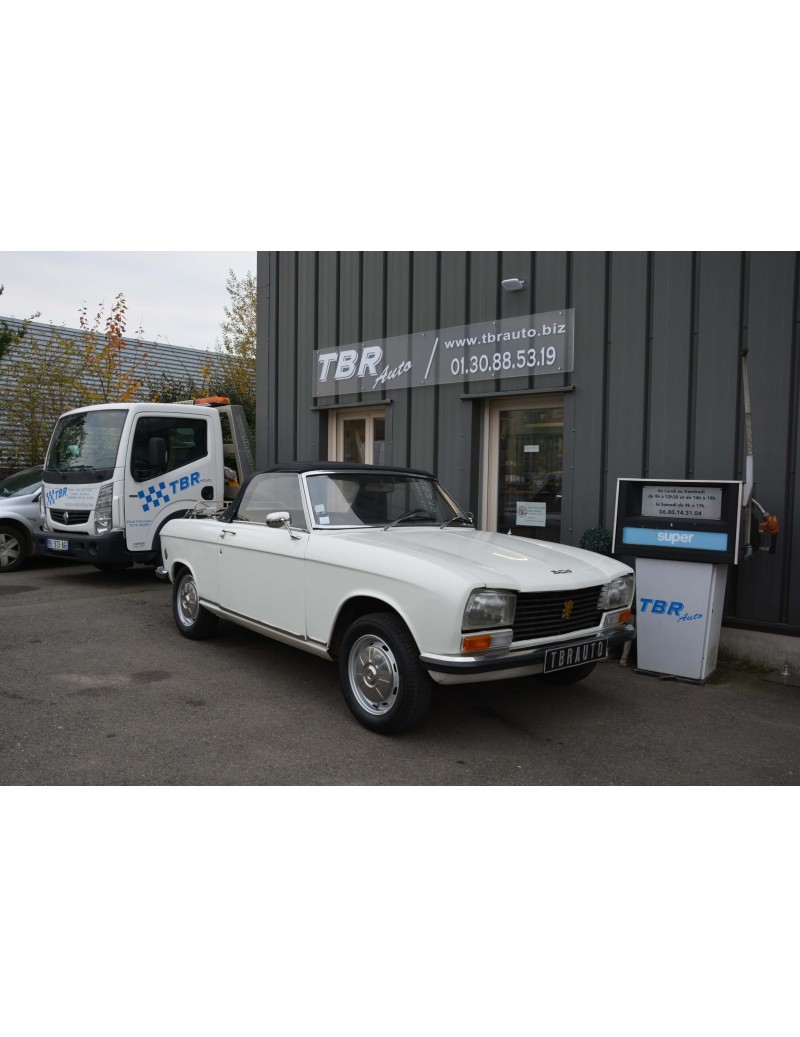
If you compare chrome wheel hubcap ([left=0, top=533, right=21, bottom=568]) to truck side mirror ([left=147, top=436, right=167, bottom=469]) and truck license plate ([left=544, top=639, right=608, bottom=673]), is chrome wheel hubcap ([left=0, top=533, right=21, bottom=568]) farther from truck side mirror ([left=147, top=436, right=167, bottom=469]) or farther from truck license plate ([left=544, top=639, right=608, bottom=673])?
truck license plate ([left=544, top=639, right=608, bottom=673])

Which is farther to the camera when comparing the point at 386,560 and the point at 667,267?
the point at 667,267

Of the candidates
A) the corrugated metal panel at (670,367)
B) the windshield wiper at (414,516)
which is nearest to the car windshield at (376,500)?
the windshield wiper at (414,516)

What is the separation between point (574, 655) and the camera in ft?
14.2

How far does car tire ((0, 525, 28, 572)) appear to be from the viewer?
419 inches

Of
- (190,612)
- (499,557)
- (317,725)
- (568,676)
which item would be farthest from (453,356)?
(317,725)

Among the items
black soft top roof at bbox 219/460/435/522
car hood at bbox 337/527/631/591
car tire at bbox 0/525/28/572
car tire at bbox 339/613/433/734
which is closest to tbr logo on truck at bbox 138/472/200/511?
car tire at bbox 0/525/28/572

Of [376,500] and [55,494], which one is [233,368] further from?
[376,500]

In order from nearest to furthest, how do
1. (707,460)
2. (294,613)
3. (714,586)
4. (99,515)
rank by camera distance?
(294,613) → (714,586) → (707,460) → (99,515)

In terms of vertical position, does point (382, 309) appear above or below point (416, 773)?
above

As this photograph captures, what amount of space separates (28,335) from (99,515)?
429 inches

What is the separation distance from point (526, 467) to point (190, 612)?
4.01 m

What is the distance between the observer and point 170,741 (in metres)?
4.20

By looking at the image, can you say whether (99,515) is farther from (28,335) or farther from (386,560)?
(28,335)

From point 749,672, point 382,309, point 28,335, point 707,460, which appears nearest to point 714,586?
point 749,672
